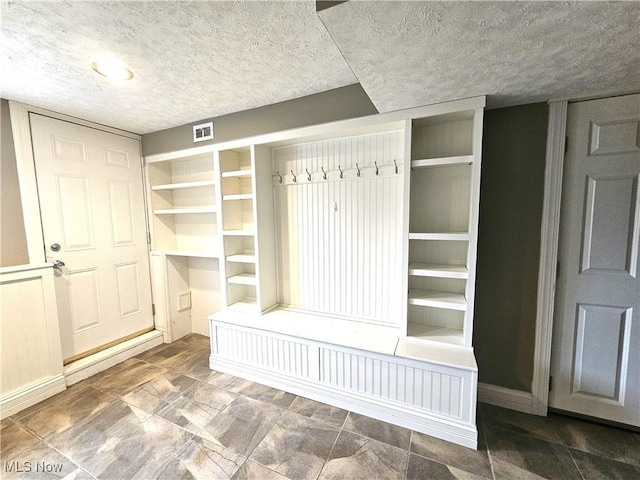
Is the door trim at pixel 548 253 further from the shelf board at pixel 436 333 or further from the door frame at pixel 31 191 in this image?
the door frame at pixel 31 191

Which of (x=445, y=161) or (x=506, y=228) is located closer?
(x=445, y=161)

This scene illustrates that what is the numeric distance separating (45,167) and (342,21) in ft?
8.81

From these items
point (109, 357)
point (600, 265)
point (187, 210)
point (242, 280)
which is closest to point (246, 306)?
point (242, 280)

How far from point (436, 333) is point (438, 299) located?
0.30 meters

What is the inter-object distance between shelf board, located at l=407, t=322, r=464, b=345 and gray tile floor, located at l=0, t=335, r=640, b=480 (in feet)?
1.90

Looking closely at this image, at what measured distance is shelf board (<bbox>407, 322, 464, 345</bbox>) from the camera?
5.93 ft

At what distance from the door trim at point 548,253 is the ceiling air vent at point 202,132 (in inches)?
105

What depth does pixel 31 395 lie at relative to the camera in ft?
6.44

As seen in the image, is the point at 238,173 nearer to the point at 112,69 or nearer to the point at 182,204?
the point at 112,69

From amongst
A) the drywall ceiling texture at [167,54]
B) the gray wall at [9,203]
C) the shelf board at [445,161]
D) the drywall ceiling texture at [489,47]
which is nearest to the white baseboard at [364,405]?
the shelf board at [445,161]

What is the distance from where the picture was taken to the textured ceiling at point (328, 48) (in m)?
0.93

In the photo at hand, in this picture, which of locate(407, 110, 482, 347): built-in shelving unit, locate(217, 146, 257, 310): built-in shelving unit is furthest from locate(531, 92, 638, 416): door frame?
locate(217, 146, 257, 310): built-in shelving unit

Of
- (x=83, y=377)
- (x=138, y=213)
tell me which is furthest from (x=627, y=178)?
(x=83, y=377)

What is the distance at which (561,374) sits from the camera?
176cm
